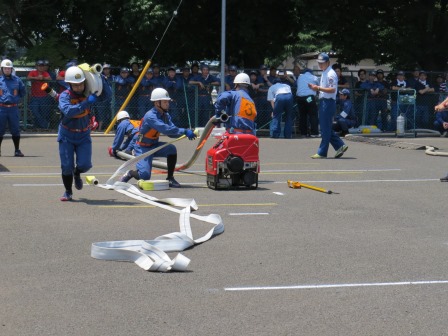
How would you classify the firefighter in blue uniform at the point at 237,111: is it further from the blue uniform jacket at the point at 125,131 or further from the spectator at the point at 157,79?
the spectator at the point at 157,79

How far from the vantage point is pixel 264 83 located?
26.7 m

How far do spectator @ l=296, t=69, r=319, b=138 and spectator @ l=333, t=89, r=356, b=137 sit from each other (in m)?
0.78

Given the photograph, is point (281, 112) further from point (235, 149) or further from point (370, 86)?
point (235, 149)

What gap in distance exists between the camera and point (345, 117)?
2547 cm

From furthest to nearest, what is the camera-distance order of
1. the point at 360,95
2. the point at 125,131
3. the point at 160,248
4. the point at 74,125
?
the point at 360,95, the point at 125,131, the point at 74,125, the point at 160,248

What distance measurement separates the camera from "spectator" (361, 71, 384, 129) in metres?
27.2

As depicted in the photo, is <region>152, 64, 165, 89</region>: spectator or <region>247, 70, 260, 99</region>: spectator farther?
<region>247, 70, 260, 99</region>: spectator

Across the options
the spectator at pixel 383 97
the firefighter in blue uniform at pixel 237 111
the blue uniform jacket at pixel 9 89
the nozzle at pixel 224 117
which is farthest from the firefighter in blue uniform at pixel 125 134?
the spectator at pixel 383 97

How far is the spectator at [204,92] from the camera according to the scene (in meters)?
26.4

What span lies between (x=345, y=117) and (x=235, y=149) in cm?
1166

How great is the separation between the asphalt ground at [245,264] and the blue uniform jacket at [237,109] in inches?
42.1

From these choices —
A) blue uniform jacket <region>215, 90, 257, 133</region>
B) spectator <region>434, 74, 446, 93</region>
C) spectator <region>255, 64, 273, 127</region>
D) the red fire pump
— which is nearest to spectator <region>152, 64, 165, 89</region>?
spectator <region>255, 64, 273, 127</region>

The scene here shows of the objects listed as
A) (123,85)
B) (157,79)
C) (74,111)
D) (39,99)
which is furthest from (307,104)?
(74,111)

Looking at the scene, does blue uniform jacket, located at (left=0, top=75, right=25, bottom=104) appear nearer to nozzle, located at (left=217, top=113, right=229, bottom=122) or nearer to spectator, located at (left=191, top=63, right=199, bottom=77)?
nozzle, located at (left=217, top=113, right=229, bottom=122)
